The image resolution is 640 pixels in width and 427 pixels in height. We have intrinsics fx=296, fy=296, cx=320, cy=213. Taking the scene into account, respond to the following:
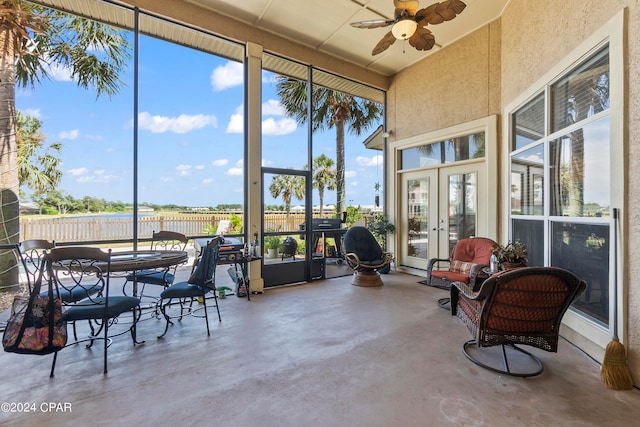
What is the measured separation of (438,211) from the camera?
585 cm

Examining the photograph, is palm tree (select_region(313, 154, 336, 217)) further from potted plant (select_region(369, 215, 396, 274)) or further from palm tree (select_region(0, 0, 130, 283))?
palm tree (select_region(0, 0, 130, 283))

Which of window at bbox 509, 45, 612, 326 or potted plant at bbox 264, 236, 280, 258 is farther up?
window at bbox 509, 45, 612, 326

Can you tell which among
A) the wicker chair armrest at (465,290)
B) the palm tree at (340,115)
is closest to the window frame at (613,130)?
the wicker chair armrest at (465,290)

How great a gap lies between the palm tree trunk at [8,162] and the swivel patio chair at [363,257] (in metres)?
4.89

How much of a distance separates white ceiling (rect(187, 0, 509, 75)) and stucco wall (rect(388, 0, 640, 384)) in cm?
31

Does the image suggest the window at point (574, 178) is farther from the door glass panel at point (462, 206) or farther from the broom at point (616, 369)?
the door glass panel at point (462, 206)

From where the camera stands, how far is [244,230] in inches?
193

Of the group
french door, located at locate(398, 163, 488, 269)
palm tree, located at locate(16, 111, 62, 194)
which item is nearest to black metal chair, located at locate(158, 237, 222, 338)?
palm tree, located at locate(16, 111, 62, 194)

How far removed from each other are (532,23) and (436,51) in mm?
2209

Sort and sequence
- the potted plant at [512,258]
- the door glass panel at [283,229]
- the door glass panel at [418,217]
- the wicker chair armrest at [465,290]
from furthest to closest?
1. the door glass panel at [418,217]
2. the door glass panel at [283,229]
3. the potted plant at [512,258]
4. the wicker chair armrest at [465,290]

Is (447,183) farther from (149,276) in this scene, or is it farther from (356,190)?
(149,276)

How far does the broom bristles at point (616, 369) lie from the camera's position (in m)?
2.15

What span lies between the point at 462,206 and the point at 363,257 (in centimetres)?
205

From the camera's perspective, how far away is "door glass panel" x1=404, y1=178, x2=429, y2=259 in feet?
20.0
